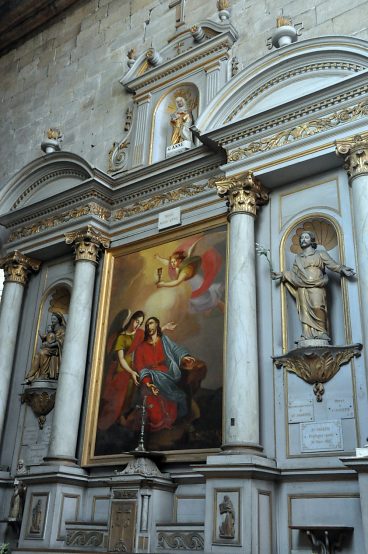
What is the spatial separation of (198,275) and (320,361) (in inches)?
92.4

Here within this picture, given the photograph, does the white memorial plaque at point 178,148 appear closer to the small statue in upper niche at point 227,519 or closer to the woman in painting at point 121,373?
the woman in painting at point 121,373

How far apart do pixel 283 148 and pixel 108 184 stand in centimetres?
325

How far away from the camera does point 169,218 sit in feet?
30.2

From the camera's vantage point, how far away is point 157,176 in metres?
9.52

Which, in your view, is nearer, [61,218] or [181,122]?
[181,122]

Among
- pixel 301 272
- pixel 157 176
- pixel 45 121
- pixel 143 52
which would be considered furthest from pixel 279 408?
pixel 45 121

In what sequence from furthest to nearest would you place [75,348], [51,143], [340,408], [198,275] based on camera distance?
[51,143] → [75,348] → [198,275] → [340,408]

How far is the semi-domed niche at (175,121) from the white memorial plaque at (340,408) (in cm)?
462

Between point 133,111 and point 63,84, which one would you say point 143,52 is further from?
point 63,84

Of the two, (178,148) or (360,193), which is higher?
(178,148)

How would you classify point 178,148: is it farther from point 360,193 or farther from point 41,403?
point 41,403

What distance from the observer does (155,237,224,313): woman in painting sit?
27.1 ft

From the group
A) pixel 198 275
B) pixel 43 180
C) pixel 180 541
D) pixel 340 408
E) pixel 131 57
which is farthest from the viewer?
pixel 131 57

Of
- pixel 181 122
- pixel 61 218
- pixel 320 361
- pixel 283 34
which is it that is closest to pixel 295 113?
pixel 283 34
